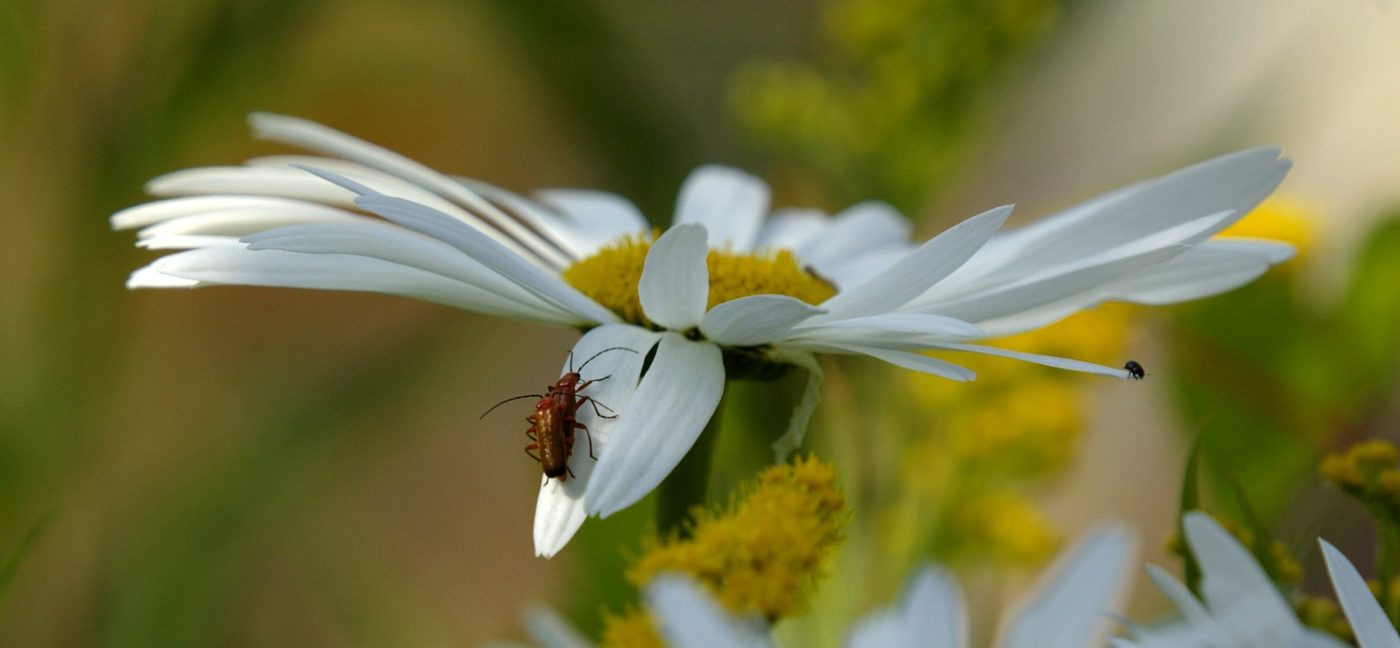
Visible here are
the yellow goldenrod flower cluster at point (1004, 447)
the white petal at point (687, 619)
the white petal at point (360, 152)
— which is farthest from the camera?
the yellow goldenrod flower cluster at point (1004, 447)

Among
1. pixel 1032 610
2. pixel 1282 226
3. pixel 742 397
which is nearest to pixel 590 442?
pixel 1032 610

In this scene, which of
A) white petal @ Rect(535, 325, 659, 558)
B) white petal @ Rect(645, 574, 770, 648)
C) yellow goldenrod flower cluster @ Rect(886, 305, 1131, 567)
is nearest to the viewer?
white petal @ Rect(645, 574, 770, 648)

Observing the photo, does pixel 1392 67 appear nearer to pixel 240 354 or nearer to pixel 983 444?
pixel 983 444

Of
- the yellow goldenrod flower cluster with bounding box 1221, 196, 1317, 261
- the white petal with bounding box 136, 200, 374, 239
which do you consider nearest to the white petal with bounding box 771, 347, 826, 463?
the white petal with bounding box 136, 200, 374, 239

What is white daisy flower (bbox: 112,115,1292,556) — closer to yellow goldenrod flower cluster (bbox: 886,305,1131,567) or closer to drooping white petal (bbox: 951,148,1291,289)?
drooping white petal (bbox: 951,148,1291,289)

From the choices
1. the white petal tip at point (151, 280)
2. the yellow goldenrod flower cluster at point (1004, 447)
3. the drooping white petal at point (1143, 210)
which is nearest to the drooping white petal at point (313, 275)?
the white petal tip at point (151, 280)

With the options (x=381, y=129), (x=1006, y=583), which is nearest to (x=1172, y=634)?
(x=1006, y=583)

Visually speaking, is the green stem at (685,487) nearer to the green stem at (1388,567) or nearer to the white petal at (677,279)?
the white petal at (677,279)
